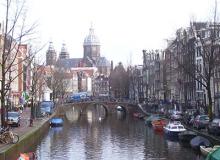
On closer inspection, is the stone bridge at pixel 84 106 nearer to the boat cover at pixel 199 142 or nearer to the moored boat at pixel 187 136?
the moored boat at pixel 187 136

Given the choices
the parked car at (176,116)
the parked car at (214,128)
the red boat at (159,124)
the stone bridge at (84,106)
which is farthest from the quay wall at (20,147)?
the stone bridge at (84,106)

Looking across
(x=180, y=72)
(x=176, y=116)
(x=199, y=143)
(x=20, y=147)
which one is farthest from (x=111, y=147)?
(x=180, y=72)

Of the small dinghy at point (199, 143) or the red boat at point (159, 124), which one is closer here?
the small dinghy at point (199, 143)

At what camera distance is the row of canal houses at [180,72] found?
226ft

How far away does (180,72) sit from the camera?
77.2 m

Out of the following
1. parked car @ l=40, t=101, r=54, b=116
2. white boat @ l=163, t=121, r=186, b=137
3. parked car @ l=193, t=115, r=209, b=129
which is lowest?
white boat @ l=163, t=121, r=186, b=137

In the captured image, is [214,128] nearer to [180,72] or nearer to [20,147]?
[20,147]

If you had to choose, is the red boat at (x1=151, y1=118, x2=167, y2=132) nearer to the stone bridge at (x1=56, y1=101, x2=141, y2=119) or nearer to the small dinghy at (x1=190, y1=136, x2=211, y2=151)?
the small dinghy at (x1=190, y1=136, x2=211, y2=151)

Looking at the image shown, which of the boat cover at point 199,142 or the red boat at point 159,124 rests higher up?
the red boat at point 159,124

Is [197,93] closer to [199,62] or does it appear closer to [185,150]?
[199,62]

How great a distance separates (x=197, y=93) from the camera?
280ft

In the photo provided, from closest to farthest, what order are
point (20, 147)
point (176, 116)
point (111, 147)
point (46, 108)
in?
point (20, 147), point (111, 147), point (176, 116), point (46, 108)

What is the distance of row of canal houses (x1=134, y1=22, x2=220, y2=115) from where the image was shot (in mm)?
68769

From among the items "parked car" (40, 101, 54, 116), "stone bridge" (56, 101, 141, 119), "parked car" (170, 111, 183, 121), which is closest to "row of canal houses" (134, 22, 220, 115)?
"parked car" (170, 111, 183, 121)
